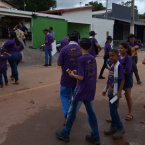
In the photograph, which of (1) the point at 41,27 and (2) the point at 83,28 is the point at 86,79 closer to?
(1) the point at 41,27

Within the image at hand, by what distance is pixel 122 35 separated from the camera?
2906 cm

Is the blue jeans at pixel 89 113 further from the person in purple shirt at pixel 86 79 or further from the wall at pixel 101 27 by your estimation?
the wall at pixel 101 27

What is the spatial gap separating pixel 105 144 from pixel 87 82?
1.13m

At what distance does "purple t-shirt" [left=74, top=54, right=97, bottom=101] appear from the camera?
326 cm

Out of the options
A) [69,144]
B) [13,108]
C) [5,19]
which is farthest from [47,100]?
[5,19]

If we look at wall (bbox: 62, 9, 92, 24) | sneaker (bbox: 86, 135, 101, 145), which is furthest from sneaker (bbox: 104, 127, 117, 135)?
wall (bbox: 62, 9, 92, 24)

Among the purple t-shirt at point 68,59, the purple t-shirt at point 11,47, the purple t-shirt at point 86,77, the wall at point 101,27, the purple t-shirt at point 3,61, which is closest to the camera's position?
the purple t-shirt at point 86,77

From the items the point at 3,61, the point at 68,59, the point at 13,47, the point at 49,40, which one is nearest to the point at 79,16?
the point at 49,40

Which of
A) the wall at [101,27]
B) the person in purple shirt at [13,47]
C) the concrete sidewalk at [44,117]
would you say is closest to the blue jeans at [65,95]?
the concrete sidewalk at [44,117]

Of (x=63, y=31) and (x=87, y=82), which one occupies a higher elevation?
(x=63, y=31)

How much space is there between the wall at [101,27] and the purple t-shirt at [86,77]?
19.6m

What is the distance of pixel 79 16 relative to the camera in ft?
66.7

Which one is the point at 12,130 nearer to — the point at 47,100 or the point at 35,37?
the point at 47,100

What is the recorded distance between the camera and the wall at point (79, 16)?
755 inches
